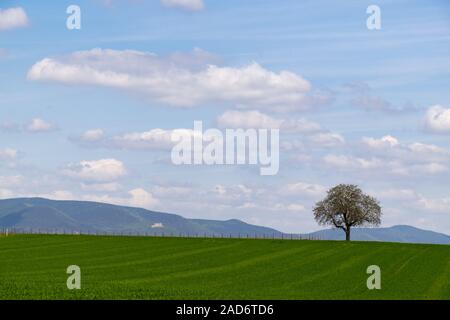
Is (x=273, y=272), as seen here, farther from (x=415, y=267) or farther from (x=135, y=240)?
(x=135, y=240)

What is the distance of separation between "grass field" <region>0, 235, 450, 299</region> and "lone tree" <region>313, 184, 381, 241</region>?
2150cm

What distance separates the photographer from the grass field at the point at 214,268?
184ft

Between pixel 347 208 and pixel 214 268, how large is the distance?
3179 inches

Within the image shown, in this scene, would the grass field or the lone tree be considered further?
the lone tree

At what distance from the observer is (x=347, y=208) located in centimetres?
16362

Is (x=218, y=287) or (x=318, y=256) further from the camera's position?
(x=318, y=256)

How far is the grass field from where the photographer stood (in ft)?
184

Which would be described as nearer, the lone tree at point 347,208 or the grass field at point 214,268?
the grass field at point 214,268

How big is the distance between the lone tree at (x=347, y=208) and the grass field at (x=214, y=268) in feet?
70.5
